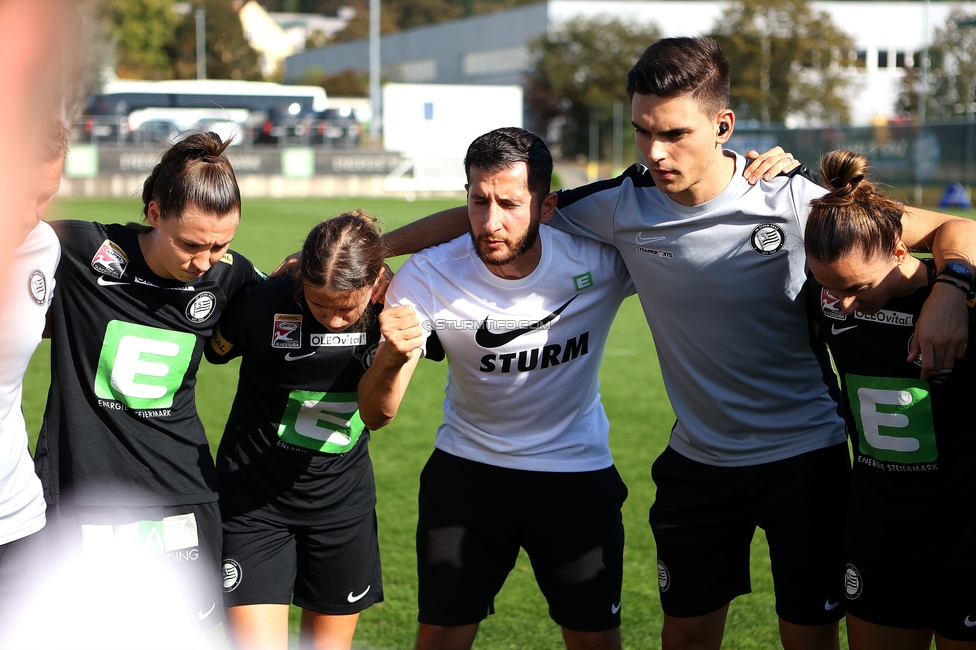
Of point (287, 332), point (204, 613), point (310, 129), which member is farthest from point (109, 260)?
point (310, 129)

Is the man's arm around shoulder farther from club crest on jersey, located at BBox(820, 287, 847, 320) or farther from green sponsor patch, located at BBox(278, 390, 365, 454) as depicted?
green sponsor patch, located at BBox(278, 390, 365, 454)

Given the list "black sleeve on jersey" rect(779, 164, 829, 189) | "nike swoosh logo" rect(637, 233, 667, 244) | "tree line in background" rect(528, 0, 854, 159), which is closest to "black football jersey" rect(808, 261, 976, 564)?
"black sleeve on jersey" rect(779, 164, 829, 189)

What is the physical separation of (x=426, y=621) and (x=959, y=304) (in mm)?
2133

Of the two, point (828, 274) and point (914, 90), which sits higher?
point (914, 90)

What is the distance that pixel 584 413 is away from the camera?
12.1 feet

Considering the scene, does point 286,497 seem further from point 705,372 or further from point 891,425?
point 891,425

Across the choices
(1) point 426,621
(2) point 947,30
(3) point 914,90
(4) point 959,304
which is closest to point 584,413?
(1) point 426,621

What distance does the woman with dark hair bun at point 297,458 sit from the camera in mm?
3568

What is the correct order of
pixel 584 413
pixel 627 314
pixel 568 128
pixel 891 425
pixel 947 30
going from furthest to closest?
pixel 568 128
pixel 947 30
pixel 627 314
pixel 584 413
pixel 891 425

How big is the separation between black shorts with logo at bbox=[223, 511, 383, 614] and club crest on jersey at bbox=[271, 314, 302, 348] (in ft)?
2.20

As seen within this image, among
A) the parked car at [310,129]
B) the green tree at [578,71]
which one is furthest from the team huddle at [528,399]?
the green tree at [578,71]

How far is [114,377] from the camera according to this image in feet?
10.9

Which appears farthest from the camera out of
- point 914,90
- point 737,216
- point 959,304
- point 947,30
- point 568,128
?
point 568,128

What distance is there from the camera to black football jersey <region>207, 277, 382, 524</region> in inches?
141
